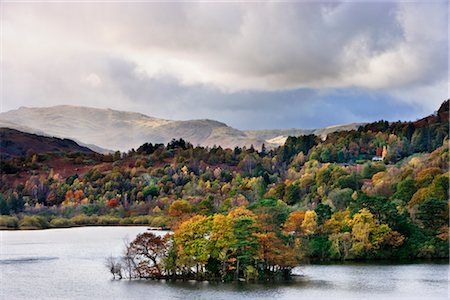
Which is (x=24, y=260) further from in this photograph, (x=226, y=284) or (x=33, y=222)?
(x=33, y=222)

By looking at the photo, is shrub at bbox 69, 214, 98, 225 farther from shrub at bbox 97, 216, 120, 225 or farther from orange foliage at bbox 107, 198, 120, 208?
orange foliage at bbox 107, 198, 120, 208

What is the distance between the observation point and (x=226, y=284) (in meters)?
48.2

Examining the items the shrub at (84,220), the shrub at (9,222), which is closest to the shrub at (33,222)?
the shrub at (9,222)

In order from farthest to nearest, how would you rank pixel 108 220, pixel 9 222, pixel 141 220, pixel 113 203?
pixel 113 203 → pixel 108 220 → pixel 141 220 → pixel 9 222

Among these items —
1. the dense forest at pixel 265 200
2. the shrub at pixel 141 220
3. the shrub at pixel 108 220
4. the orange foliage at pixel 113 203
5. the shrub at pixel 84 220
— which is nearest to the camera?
the dense forest at pixel 265 200

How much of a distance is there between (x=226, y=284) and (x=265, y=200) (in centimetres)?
2700

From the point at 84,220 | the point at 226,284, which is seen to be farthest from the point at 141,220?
the point at 226,284

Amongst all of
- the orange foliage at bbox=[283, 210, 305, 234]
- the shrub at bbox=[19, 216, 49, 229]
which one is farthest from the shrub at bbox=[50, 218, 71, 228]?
the orange foliage at bbox=[283, 210, 305, 234]

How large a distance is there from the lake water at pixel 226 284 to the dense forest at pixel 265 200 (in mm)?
2539

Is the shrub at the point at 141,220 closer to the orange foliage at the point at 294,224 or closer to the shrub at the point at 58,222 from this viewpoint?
the shrub at the point at 58,222

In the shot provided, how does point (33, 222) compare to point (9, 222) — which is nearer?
point (33, 222)

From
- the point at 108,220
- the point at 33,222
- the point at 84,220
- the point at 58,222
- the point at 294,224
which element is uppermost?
the point at 294,224

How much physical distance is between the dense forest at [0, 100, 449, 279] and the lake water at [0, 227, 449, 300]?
8.33 ft

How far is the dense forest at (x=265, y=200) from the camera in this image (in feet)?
165
